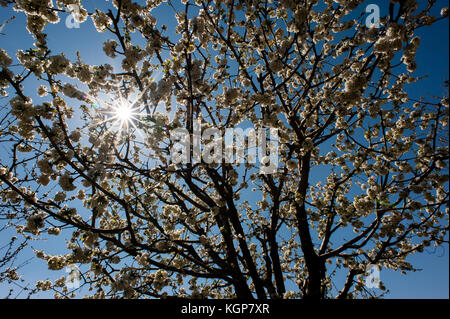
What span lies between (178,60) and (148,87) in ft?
3.11

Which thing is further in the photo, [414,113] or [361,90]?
[414,113]

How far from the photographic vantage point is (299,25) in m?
4.86

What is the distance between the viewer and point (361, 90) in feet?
15.3

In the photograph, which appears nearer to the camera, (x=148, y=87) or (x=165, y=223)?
(x=148, y=87)

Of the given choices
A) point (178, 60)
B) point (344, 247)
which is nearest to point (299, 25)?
point (178, 60)

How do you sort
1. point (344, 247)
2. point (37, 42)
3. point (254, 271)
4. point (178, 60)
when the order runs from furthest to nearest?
point (344, 247) → point (254, 271) → point (178, 60) → point (37, 42)

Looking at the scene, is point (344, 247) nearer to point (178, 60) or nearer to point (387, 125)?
point (387, 125)

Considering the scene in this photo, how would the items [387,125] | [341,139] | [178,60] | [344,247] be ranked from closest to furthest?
[178,60], [344,247], [387,125], [341,139]

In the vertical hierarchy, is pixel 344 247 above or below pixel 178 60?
below

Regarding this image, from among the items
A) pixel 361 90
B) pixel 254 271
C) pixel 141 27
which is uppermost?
pixel 141 27

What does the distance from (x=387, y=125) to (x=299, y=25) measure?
3912 mm
